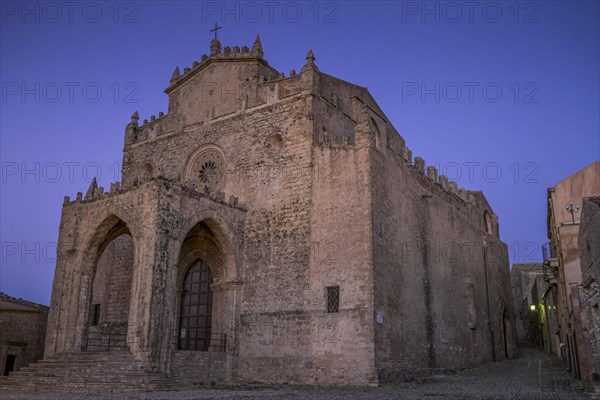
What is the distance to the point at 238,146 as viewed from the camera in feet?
66.2

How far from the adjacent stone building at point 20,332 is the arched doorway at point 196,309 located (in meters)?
5.99

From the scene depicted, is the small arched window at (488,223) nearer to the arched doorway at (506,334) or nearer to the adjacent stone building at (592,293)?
the arched doorway at (506,334)

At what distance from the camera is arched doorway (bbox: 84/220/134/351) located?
2020 cm

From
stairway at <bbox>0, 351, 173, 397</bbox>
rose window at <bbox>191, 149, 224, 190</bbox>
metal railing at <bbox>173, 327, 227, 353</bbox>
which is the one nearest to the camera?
stairway at <bbox>0, 351, 173, 397</bbox>

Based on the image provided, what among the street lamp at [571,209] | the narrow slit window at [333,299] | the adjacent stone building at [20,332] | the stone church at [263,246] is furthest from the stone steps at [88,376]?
the street lamp at [571,209]

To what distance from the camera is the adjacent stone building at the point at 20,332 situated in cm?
2073

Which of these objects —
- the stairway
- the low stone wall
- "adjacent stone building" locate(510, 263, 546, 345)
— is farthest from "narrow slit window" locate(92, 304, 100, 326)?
"adjacent stone building" locate(510, 263, 546, 345)

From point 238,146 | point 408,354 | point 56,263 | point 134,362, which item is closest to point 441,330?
point 408,354

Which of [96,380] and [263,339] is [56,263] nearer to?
[96,380]

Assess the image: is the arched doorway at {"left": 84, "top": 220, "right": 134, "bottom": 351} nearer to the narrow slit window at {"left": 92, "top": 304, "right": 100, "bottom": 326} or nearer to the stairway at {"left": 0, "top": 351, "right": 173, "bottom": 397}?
the narrow slit window at {"left": 92, "top": 304, "right": 100, "bottom": 326}

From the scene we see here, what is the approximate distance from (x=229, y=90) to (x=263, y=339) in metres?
9.50

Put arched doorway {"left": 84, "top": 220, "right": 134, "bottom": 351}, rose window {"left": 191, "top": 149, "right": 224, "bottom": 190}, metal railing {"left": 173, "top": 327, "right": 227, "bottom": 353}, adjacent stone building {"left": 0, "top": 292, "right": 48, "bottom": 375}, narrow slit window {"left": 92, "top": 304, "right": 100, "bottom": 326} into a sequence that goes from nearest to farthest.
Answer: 1. metal railing {"left": 173, "top": 327, "right": 227, "bottom": 353}
2. arched doorway {"left": 84, "top": 220, "right": 134, "bottom": 351}
3. rose window {"left": 191, "top": 149, "right": 224, "bottom": 190}
4. adjacent stone building {"left": 0, "top": 292, "right": 48, "bottom": 375}
5. narrow slit window {"left": 92, "top": 304, "right": 100, "bottom": 326}

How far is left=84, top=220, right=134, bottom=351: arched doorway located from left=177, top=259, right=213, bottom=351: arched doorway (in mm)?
2123

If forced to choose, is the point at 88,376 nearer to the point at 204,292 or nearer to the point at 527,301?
the point at 204,292
